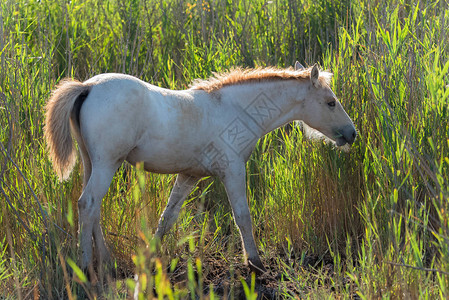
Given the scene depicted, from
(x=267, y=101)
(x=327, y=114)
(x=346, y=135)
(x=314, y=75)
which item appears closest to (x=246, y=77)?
(x=267, y=101)

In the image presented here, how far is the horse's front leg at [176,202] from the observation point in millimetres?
4449

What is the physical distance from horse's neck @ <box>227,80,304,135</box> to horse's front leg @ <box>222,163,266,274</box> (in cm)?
40

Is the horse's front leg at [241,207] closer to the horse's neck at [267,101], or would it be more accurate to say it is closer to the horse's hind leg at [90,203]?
the horse's neck at [267,101]

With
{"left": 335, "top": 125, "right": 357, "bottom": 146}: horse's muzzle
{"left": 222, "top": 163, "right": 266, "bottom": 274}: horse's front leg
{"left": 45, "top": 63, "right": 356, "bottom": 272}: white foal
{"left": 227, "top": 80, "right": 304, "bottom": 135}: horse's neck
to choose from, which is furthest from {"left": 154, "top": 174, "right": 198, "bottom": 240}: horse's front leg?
{"left": 335, "top": 125, "right": 357, "bottom": 146}: horse's muzzle

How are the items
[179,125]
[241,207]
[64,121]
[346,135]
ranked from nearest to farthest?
1. [64,121]
2. [179,125]
3. [241,207]
4. [346,135]

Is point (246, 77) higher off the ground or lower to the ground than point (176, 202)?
higher

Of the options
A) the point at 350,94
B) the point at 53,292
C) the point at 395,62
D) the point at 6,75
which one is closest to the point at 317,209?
the point at 350,94

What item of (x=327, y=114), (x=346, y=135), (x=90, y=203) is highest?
(x=327, y=114)

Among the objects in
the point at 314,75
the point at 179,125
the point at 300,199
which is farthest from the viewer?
the point at 300,199

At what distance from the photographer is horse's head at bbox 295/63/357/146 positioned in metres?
4.48

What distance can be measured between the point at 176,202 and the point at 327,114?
50.0 inches

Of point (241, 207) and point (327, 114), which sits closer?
point (241, 207)

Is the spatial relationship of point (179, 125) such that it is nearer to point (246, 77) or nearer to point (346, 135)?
point (246, 77)

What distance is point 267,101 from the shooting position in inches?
175
